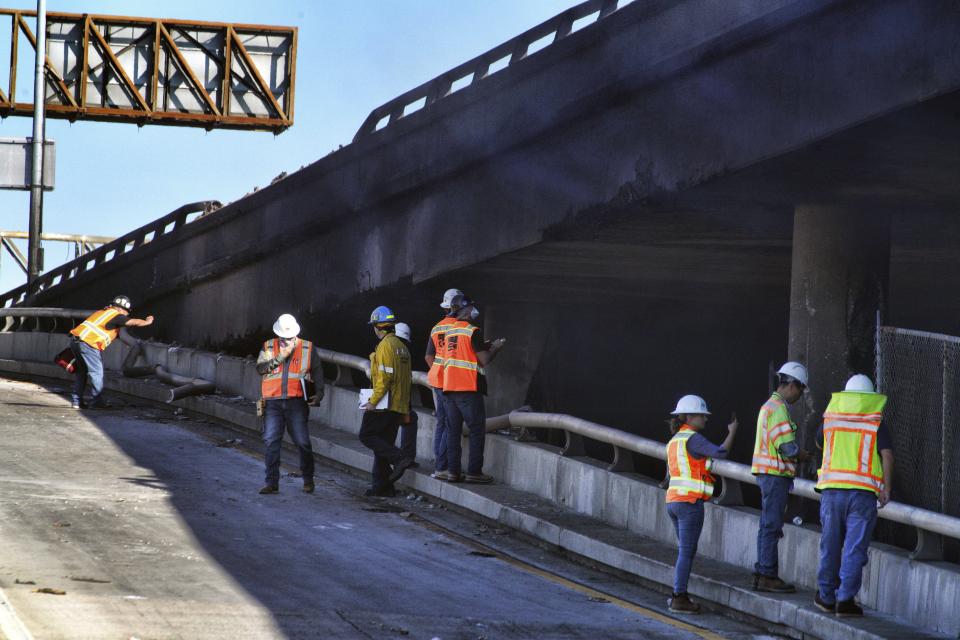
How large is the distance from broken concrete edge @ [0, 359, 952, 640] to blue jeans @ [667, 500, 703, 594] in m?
0.41

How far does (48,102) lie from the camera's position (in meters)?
40.3

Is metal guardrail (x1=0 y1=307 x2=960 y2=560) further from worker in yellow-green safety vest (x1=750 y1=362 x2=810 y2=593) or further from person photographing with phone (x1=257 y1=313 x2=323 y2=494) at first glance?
person photographing with phone (x1=257 y1=313 x2=323 y2=494)

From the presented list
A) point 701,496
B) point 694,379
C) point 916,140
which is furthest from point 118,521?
point 694,379

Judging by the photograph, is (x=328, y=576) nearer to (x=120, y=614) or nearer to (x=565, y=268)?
(x=120, y=614)

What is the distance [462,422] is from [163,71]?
2727cm

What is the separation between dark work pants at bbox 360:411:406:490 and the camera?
16.3 m

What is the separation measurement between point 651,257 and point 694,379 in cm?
1170

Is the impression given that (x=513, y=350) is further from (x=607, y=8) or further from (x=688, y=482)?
(x=688, y=482)

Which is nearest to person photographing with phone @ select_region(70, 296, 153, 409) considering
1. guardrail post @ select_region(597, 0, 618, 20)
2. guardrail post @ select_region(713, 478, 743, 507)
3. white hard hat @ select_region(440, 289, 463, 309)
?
white hard hat @ select_region(440, 289, 463, 309)

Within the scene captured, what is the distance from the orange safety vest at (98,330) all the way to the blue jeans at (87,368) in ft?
0.29

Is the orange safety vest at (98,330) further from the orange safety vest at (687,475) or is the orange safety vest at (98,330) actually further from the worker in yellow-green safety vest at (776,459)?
the worker in yellow-green safety vest at (776,459)

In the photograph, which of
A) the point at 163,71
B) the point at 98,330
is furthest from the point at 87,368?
the point at 163,71

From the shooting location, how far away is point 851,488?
442 inches

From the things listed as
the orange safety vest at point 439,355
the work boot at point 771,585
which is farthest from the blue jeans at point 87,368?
the work boot at point 771,585
